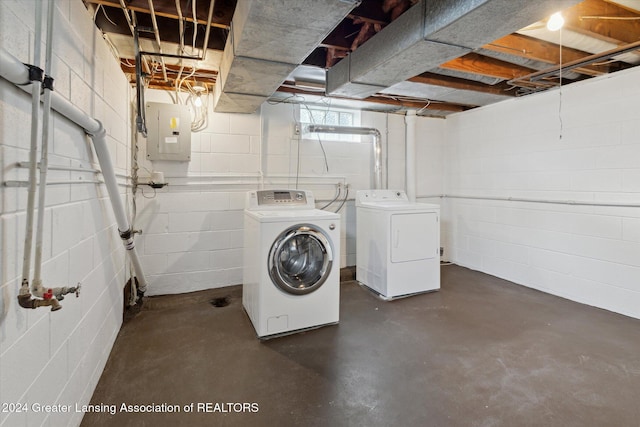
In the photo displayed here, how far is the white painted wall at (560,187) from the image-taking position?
2.66 meters

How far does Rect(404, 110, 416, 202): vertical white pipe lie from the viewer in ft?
13.1

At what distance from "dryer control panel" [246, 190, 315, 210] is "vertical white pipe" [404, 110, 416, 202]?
1.64 metres

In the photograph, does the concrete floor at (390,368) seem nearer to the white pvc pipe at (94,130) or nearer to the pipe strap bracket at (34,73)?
the white pvc pipe at (94,130)

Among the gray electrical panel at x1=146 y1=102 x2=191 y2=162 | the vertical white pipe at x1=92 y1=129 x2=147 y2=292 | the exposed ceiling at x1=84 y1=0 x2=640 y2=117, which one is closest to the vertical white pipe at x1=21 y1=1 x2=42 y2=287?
the vertical white pipe at x1=92 y1=129 x2=147 y2=292

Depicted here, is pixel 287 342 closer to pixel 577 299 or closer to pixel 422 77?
pixel 422 77

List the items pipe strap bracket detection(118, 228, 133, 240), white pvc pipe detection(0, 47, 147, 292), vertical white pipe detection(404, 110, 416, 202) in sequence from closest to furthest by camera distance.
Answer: white pvc pipe detection(0, 47, 147, 292) → pipe strap bracket detection(118, 228, 133, 240) → vertical white pipe detection(404, 110, 416, 202)

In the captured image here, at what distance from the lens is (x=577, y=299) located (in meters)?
2.98

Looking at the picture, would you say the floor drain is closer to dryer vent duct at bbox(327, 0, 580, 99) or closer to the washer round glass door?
the washer round glass door

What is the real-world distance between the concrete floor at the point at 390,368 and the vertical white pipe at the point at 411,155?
1611 millimetres

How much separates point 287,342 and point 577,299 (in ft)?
9.28

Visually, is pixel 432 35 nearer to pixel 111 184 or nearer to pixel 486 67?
pixel 486 67

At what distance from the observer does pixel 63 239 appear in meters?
1.37

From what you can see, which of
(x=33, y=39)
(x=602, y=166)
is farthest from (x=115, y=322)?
(x=602, y=166)

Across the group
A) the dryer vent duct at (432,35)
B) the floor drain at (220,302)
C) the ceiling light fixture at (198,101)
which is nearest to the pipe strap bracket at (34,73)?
the dryer vent duct at (432,35)
